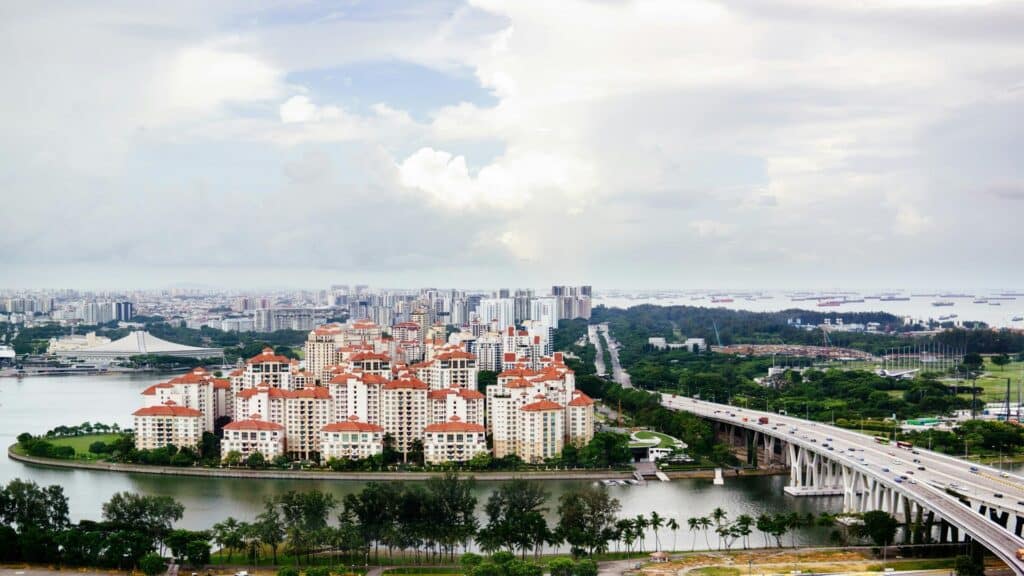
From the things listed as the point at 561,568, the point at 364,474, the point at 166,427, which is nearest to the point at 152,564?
the point at 561,568

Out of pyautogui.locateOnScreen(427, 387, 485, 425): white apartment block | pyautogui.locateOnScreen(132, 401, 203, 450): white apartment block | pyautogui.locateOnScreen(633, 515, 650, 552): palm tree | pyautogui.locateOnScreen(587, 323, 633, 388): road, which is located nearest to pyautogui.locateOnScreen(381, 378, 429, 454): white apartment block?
pyautogui.locateOnScreen(427, 387, 485, 425): white apartment block

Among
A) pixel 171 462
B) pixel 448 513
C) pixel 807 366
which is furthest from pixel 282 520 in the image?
pixel 807 366

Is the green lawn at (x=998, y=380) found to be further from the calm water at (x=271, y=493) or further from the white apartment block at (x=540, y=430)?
the white apartment block at (x=540, y=430)

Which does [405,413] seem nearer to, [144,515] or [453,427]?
Result: [453,427]

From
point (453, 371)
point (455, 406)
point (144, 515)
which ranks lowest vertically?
point (144, 515)

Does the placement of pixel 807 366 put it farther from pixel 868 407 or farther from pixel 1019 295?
pixel 1019 295
